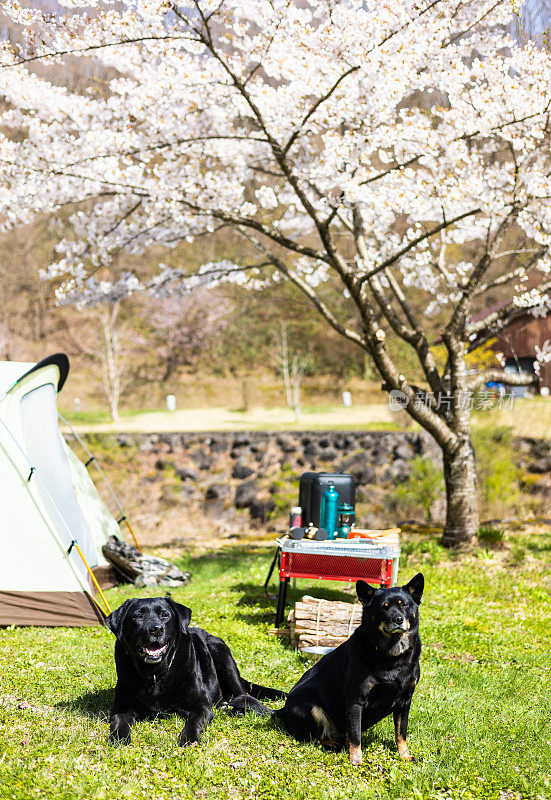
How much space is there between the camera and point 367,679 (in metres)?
3.35

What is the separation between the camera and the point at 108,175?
839 cm

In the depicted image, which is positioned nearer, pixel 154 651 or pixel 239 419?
pixel 154 651

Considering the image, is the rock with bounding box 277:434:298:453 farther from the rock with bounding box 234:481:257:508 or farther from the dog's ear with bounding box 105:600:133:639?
the dog's ear with bounding box 105:600:133:639

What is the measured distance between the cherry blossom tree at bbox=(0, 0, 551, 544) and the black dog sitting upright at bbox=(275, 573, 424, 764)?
5021mm

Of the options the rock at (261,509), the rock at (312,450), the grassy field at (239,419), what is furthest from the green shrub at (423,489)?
the grassy field at (239,419)

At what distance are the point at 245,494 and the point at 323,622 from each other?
1331 cm

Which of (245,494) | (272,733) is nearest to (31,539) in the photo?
(272,733)

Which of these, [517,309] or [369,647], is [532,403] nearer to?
[517,309]

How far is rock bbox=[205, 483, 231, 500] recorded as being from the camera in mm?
19266

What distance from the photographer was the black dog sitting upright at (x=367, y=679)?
3.33m

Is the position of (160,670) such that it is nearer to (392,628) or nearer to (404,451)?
(392,628)

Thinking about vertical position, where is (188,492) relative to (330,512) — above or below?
below

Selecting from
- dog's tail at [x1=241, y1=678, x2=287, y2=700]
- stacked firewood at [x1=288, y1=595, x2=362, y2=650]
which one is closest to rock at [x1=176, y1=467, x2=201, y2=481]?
stacked firewood at [x1=288, y1=595, x2=362, y2=650]

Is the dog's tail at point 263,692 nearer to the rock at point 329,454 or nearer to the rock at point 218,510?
the rock at point 218,510
